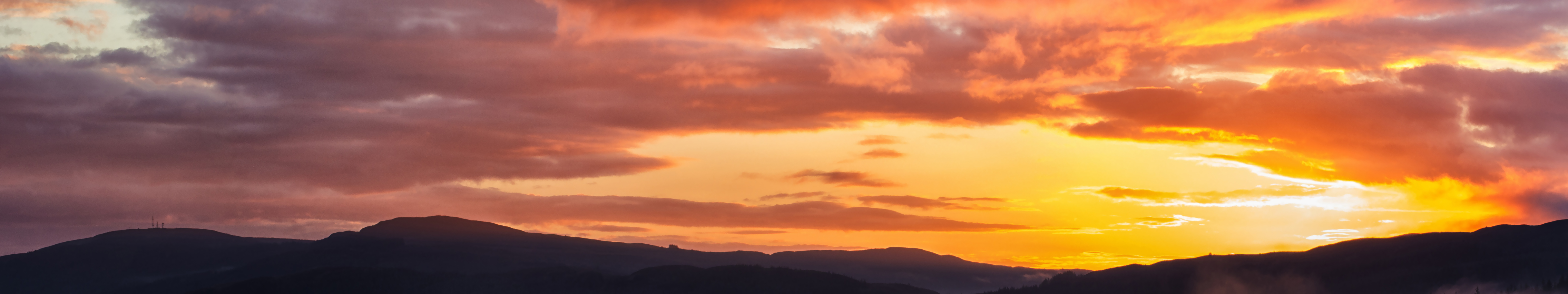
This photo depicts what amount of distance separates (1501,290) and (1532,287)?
7206 millimetres

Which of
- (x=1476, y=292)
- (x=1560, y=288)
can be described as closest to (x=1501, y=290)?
(x=1476, y=292)

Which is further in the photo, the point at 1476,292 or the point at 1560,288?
the point at 1476,292

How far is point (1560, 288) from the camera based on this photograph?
18100 cm

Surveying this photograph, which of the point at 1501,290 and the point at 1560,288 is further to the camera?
the point at 1501,290

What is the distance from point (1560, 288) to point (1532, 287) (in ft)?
37.8

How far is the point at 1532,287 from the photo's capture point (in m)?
192

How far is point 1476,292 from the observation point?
197 meters

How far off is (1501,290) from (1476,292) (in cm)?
628

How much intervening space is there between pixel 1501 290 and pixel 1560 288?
18.4 meters

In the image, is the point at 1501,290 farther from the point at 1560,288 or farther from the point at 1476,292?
the point at 1560,288

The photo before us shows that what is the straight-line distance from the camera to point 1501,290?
199 metres

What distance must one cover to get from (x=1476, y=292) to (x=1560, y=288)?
16.3 m
